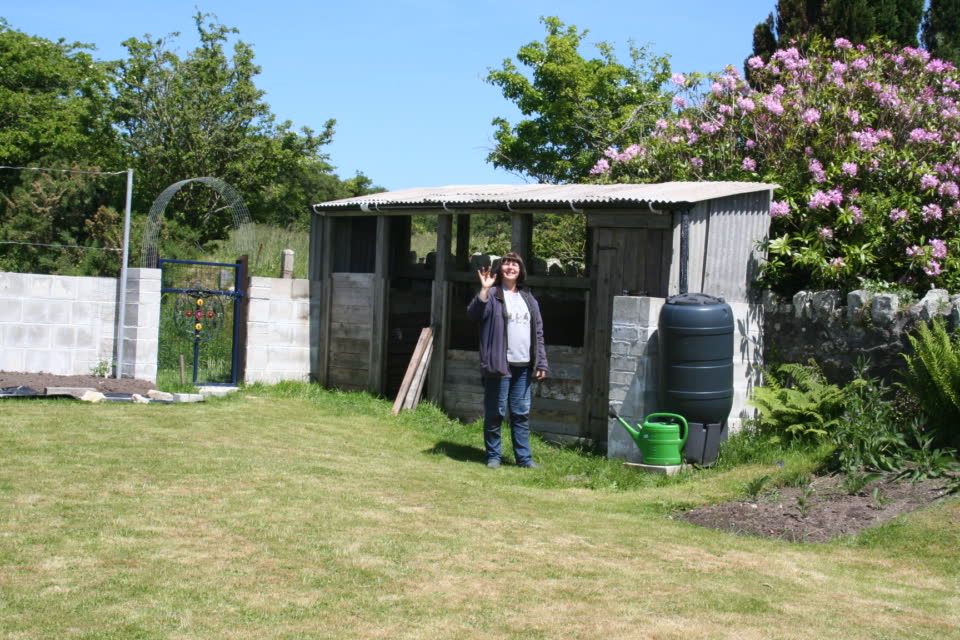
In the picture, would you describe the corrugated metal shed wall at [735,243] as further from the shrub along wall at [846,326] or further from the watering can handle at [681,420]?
the watering can handle at [681,420]

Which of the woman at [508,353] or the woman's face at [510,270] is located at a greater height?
the woman's face at [510,270]

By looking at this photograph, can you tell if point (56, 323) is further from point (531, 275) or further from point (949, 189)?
point (949, 189)

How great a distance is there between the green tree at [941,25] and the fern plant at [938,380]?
13.8 m

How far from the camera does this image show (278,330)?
45.8 ft

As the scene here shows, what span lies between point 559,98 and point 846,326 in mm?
20758

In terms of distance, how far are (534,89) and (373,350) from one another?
18.5 meters

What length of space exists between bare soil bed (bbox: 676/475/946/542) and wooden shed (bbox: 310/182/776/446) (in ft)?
9.75

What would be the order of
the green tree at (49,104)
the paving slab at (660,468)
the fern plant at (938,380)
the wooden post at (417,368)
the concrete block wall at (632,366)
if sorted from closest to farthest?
1. the fern plant at (938,380)
2. the paving slab at (660,468)
3. the concrete block wall at (632,366)
4. the wooden post at (417,368)
5. the green tree at (49,104)

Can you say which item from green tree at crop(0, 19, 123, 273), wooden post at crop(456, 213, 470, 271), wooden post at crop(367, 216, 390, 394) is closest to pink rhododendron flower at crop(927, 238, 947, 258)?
wooden post at crop(456, 213, 470, 271)

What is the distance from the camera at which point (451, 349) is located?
1303cm

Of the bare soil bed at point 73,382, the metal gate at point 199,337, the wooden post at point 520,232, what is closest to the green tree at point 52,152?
the metal gate at point 199,337

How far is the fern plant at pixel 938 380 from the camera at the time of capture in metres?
8.84

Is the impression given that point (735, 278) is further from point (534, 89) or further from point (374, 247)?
point (534, 89)

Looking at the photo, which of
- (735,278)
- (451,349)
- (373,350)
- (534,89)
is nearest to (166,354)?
(373,350)
